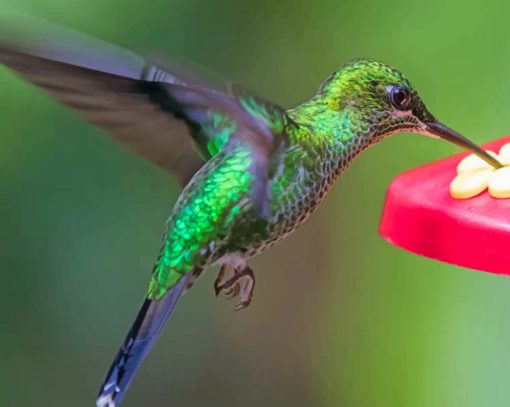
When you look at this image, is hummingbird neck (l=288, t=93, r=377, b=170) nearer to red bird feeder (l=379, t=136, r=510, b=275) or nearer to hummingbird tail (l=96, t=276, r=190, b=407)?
red bird feeder (l=379, t=136, r=510, b=275)

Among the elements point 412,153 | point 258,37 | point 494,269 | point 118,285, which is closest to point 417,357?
point 412,153

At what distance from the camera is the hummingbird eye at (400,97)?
82 centimetres

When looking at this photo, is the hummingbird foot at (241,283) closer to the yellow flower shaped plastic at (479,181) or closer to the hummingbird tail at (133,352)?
the hummingbird tail at (133,352)

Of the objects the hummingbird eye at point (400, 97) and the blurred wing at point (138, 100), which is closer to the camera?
the blurred wing at point (138, 100)

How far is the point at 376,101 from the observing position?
82 centimetres

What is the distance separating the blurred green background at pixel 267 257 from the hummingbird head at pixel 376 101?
2.27ft

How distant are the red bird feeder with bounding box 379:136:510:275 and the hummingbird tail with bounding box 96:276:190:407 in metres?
0.28

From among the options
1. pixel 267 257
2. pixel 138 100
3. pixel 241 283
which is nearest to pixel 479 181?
pixel 241 283

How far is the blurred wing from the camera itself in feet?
2.00

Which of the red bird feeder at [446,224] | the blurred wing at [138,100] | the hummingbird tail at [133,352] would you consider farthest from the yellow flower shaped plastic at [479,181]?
the hummingbird tail at [133,352]

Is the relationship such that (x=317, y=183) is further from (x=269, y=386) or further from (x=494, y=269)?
(x=269, y=386)

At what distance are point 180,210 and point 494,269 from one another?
13.6 inches

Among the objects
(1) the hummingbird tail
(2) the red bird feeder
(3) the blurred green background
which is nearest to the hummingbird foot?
(1) the hummingbird tail

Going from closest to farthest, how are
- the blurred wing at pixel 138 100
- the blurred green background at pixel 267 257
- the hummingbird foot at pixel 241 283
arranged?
the blurred wing at pixel 138 100
the hummingbird foot at pixel 241 283
the blurred green background at pixel 267 257
